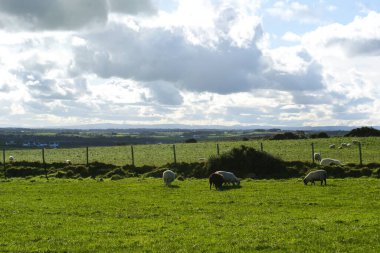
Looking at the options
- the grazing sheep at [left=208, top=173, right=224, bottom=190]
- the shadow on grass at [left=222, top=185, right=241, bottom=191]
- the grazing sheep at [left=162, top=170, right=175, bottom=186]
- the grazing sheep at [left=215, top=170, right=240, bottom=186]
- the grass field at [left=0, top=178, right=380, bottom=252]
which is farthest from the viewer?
the grazing sheep at [left=162, top=170, right=175, bottom=186]

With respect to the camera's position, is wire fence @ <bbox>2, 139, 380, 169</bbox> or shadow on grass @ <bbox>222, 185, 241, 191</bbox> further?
wire fence @ <bbox>2, 139, 380, 169</bbox>

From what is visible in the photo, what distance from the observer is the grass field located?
→ 15688 mm

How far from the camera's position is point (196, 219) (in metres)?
20.8

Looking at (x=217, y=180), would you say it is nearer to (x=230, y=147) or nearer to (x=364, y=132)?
(x=230, y=147)

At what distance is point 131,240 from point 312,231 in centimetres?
635

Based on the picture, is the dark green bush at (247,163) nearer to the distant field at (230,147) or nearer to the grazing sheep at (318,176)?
the distant field at (230,147)

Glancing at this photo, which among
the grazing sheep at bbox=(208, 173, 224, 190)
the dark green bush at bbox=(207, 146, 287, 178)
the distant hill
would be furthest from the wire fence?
the distant hill

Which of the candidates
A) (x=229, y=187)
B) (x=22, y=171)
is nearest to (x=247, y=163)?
(x=229, y=187)

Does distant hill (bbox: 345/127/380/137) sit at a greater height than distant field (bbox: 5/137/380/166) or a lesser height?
greater

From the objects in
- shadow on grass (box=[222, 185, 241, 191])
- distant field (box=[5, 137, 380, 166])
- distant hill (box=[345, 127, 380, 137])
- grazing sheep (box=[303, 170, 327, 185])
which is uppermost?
distant hill (box=[345, 127, 380, 137])

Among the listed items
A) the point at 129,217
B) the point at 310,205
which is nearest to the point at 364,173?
the point at 310,205

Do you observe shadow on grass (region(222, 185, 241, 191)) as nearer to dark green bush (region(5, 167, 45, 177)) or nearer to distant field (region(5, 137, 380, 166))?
distant field (region(5, 137, 380, 166))

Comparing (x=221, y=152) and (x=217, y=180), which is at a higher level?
(x=221, y=152)

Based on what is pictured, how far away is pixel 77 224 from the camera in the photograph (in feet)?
65.9
